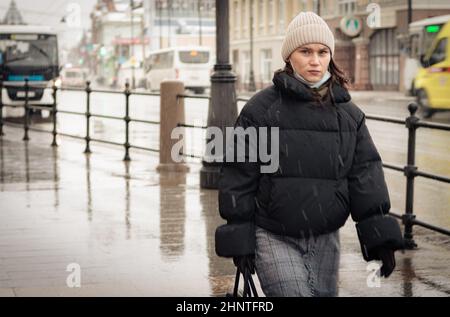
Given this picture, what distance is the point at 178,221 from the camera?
9.23 metres

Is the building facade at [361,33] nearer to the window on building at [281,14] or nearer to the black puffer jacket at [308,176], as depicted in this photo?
the window on building at [281,14]

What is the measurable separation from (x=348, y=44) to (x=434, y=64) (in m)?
27.6

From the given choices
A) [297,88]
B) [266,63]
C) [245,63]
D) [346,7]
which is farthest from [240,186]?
[245,63]

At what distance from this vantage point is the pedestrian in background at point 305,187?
13.1 ft

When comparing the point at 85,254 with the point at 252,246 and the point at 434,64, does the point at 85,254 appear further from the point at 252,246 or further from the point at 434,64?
the point at 434,64

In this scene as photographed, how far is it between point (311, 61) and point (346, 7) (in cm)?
5245

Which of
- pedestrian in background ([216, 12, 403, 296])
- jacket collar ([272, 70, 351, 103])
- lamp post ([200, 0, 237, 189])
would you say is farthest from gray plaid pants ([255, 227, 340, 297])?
lamp post ([200, 0, 237, 189])

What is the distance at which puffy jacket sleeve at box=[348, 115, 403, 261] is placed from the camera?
407cm

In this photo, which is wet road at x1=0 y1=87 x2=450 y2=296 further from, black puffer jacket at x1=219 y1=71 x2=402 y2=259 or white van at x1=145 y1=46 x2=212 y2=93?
white van at x1=145 y1=46 x2=212 y2=93

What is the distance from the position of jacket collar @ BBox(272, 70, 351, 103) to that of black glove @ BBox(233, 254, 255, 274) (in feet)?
2.50

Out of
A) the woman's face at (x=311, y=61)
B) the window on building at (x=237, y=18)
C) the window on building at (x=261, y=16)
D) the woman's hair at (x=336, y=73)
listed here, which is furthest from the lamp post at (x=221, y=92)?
the window on building at (x=237, y=18)

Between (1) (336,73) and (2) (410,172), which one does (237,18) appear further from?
(1) (336,73)
